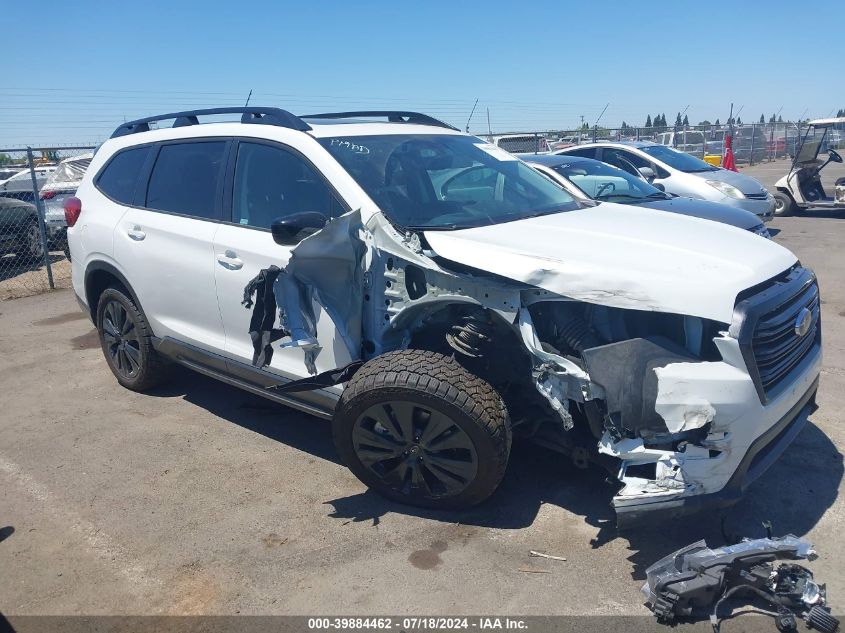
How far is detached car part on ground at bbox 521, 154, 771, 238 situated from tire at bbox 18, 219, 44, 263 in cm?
807

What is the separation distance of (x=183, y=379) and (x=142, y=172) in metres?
1.74

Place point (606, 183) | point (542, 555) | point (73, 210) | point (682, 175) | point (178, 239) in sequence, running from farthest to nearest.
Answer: point (682, 175) < point (606, 183) < point (73, 210) < point (178, 239) < point (542, 555)

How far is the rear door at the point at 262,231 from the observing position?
3.93 m

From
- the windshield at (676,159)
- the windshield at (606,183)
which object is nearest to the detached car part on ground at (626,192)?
the windshield at (606,183)

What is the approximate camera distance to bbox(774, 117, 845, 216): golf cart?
14.2 meters

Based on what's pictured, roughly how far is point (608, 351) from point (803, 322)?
42.2 inches

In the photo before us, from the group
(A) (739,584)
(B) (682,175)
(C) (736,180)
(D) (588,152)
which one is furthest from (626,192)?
(A) (739,584)

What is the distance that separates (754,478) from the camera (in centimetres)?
315

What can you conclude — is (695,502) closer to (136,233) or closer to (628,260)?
(628,260)

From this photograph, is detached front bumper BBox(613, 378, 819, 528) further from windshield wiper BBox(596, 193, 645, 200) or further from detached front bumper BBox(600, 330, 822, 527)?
windshield wiper BBox(596, 193, 645, 200)

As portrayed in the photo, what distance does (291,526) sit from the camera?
3.73 m

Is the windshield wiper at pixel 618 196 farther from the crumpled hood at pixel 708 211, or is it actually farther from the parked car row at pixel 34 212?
→ the parked car row at pixel 34 212

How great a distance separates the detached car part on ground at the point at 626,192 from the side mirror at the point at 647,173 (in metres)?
2.17

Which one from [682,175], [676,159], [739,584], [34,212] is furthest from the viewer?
[676,159]
